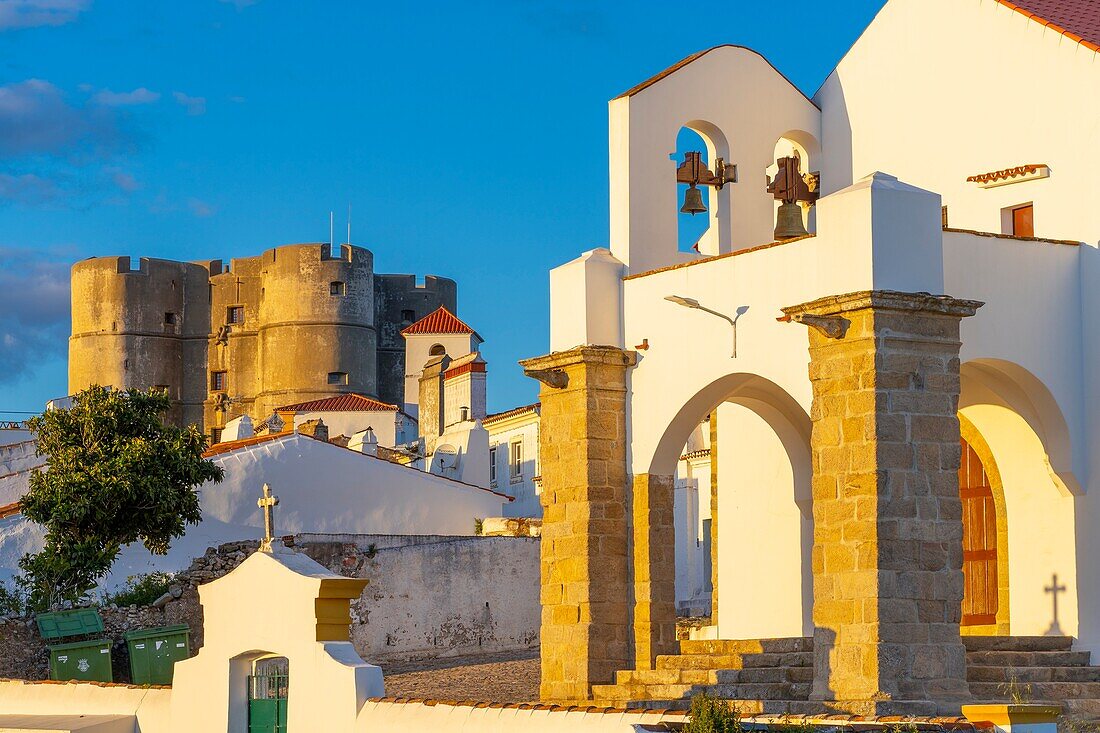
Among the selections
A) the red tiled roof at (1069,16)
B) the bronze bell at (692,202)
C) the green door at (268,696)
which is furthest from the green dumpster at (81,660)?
the red tiled roof at (1069,16)

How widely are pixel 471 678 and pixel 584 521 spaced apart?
597cm

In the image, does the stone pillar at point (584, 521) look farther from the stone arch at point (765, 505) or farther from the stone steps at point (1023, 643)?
the stone steps at point (1023, 643)

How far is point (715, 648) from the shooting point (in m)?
15.7

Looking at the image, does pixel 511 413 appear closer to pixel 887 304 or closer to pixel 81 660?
pixel 81 660

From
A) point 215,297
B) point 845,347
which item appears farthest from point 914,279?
point 215,297

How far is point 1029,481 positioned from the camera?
15609 mm

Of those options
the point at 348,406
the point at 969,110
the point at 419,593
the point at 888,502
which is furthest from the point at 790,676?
the point at 348,406

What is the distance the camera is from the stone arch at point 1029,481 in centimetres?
1501

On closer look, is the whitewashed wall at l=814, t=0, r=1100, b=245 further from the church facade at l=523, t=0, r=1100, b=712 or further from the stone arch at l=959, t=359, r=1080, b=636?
the stone arch at l=959, t=359, r=1080, b=636

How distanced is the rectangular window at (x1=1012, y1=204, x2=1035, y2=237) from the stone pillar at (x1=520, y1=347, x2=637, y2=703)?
3922mm

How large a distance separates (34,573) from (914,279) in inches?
588

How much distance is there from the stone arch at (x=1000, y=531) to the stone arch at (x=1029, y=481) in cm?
2

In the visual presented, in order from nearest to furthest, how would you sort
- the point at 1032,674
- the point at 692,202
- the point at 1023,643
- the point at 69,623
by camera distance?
the point at 1032,674 < the point at 1023,643 < the point at 692,202 < the point at 69,623

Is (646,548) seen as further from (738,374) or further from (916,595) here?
(916,595)
